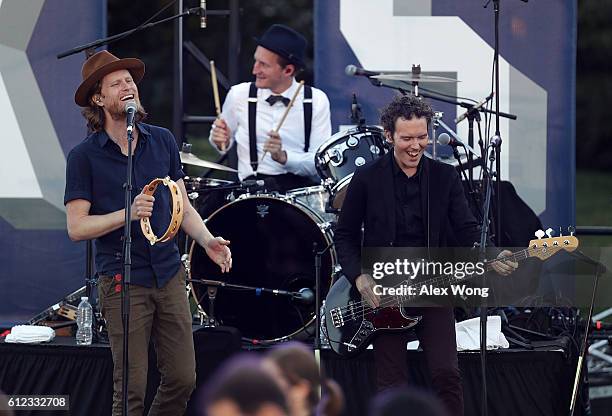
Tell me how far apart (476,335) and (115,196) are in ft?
9.01

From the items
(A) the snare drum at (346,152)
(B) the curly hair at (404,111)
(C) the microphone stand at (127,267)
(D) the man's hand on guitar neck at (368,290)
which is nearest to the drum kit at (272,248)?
(A) the snare drum at (346,152)

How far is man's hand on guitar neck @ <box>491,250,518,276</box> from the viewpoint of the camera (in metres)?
7.31

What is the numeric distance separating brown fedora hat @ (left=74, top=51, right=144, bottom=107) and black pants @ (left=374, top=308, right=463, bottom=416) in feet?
7.38

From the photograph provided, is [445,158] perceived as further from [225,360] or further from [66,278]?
[66,278]

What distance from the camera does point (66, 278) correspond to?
32.2ft

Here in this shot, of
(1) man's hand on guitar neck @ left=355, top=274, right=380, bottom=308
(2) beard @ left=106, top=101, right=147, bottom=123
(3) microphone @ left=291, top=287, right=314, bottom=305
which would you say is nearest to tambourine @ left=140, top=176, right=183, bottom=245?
(2) beard @ left=106, top=101, right=147, bottom=123

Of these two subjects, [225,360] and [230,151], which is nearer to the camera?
[225,360]

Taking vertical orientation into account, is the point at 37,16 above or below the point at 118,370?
above

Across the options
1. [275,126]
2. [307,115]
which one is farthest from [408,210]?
[275,126]

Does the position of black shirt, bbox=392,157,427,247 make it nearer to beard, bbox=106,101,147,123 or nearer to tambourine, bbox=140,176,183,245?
tambourine, bbox=140,176,183,245

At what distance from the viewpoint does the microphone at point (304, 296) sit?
9227mm

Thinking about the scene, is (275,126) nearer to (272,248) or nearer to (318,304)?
(272,248)

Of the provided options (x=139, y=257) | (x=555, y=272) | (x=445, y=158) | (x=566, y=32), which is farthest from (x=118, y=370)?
(x=566, y=32)

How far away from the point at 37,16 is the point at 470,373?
4.36 metres
